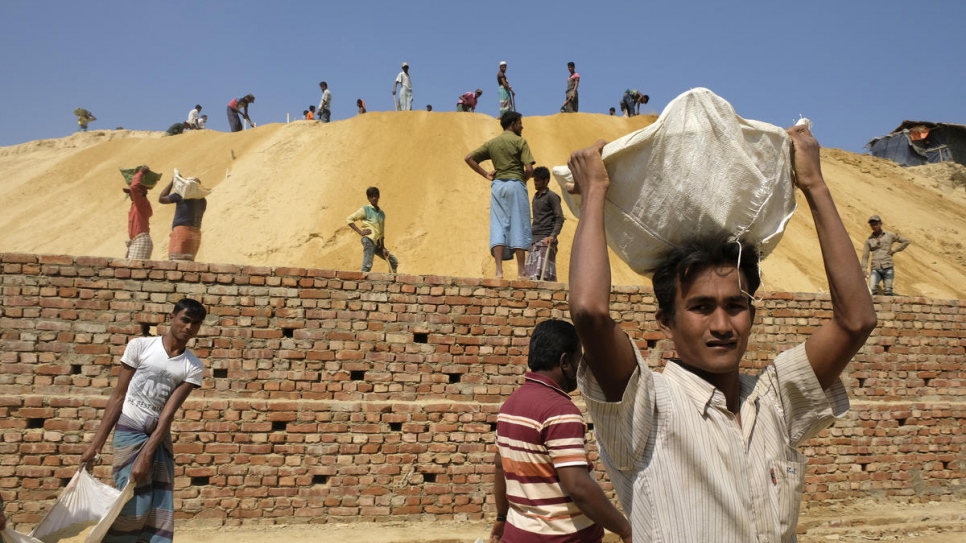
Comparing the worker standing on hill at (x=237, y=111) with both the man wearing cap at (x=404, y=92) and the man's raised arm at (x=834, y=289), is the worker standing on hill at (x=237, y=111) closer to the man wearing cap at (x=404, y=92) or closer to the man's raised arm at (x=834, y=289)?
the man wearing cap at (x=404, y=92)

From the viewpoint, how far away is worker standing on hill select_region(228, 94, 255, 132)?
23.8 m

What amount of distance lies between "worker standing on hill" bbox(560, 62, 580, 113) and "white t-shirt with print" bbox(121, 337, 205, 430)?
59.1 feet

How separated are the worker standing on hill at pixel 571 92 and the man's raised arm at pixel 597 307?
786 inches

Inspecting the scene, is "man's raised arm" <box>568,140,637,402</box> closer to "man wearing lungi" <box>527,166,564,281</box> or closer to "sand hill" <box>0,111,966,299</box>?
"man wearing lungi" <box>527,166,564,281</box>

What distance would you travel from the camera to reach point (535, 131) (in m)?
20.4

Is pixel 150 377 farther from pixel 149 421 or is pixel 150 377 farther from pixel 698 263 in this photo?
pixel 698 263

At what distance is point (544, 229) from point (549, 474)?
5871 mm

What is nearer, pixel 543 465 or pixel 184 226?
pixel 543 465

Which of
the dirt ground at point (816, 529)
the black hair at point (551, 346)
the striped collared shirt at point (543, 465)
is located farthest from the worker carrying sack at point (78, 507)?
the black hair at point (551, 346)

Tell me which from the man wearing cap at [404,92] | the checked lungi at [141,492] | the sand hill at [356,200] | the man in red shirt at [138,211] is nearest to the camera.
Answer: the checked lungi at [141,492]

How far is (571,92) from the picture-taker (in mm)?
21672

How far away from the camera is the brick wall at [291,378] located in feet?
20.5

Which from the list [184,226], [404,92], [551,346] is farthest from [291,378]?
[404,92]

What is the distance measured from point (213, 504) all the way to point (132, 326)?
1757 millimetres
